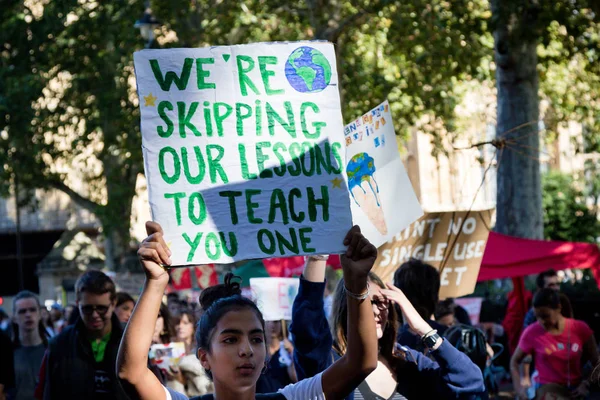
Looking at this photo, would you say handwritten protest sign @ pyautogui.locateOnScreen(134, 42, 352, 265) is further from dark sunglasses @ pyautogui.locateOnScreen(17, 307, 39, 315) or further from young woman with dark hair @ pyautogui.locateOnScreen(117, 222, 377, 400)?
dark sunglasses @ pyautogui.locateOnScreen(17, 307, 39, 315)

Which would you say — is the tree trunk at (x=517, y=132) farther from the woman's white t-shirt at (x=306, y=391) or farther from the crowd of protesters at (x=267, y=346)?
the woman's white t-shirt at (x=306, y=391)

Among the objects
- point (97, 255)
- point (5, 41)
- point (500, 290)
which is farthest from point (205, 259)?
point (97, 255)

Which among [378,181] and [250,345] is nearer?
[250,345]

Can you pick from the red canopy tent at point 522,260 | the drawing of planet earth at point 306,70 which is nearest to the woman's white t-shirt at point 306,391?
the drawing of planet earth at point 306,70

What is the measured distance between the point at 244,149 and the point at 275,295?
16.8 feet

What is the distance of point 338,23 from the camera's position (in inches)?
887

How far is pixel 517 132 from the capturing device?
1827cm

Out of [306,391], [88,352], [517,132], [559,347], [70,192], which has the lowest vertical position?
[559,347]

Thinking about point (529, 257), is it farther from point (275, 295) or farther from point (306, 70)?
point (306, 70)

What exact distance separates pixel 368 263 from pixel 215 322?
1.83 feet

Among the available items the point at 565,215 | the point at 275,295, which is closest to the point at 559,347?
the point at 275,295

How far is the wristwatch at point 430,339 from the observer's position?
4.96m

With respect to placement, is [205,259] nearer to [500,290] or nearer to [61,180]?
[500,290]

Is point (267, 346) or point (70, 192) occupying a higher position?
point (70, 192)
